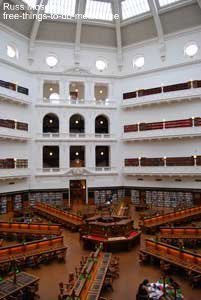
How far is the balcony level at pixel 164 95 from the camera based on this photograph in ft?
81.0

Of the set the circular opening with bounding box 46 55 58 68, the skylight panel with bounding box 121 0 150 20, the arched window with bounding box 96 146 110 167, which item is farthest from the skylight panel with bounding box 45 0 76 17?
the arched window with bounding box 96 146 110 167

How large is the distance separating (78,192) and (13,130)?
29.8 ft

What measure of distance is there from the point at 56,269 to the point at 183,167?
16.7 m

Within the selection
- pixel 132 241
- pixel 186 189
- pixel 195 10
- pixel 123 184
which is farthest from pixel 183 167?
pixel 195 10

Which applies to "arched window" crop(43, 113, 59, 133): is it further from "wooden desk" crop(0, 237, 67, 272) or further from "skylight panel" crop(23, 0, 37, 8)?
"wooden desk" crop(0, 237, 67, 272)

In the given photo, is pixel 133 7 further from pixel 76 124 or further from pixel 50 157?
pixel 50 157

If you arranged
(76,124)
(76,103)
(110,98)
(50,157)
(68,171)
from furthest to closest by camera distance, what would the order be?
1. (76,124)
2. (50,157)
3. (110,98)
4. (76,103)
5. (68,171)

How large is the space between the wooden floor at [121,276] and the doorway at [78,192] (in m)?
13.6

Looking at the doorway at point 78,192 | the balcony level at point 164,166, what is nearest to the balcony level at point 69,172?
the doorway at point 78,192

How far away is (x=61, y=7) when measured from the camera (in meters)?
25.3

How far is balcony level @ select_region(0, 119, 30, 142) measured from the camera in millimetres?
23391

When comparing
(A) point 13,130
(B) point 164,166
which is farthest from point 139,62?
(A) point 13,130

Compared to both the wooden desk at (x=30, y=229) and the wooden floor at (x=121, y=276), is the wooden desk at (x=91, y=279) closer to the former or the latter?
the wooden floor at (x=121, y=276)

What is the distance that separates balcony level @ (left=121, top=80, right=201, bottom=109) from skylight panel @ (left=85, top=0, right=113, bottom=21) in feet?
25.8
